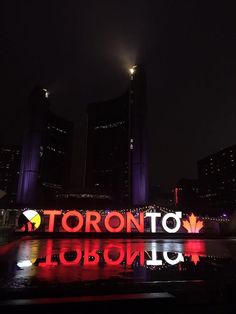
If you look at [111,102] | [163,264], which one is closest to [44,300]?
[163,264]

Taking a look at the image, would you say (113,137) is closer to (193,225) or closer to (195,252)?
(193,225)

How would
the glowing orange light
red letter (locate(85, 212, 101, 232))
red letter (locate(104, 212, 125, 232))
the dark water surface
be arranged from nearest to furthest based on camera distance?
1. the dark water surface
2. red letter (locate(104, 212, 125, 232))
3. red letter (locate(85, 212, 101, 232))
4. the glowing orange light

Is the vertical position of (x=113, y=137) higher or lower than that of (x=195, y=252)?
higher

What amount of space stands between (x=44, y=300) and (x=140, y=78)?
50507 mm

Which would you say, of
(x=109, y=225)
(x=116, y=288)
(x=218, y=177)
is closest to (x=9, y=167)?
(x=218, y=177)

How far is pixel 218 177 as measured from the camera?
5610 inches

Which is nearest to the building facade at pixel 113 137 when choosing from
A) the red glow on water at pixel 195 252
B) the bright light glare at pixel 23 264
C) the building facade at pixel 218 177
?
the red glow on water at pixel 195 252

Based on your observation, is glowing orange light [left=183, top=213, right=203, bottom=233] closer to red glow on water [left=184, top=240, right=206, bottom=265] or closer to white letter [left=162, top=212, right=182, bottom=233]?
white letter [left=162, top=212, right=182, bottom=233]

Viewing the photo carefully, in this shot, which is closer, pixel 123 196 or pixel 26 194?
pixel 26 194

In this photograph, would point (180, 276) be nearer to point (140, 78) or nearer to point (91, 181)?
point (140, 78)

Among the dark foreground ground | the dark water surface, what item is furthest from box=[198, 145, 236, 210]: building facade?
the dark foreground ground

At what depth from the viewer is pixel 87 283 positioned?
22.5 feet

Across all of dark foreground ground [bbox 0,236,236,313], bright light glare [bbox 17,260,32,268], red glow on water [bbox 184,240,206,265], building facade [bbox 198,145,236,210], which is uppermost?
building facade [bbox 198,145,236,210]

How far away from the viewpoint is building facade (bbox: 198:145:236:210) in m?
135
